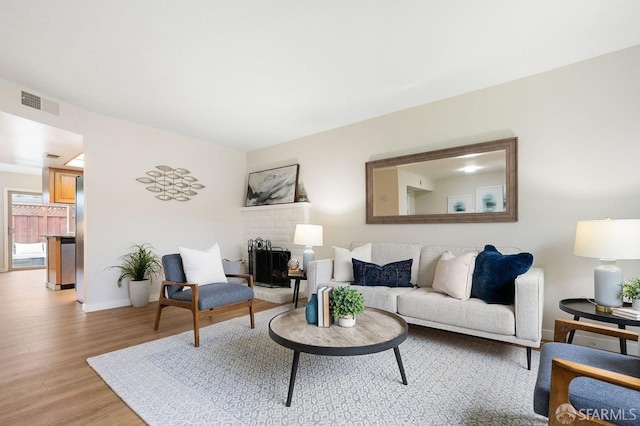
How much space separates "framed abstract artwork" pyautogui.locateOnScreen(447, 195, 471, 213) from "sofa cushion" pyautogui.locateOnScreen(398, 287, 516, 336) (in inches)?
38.4

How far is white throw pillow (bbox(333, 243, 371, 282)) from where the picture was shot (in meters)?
3.44

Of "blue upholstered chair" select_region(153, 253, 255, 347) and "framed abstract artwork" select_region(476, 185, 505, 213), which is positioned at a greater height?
"framed abstract artwork" select_region(476, 185, 505, 213)

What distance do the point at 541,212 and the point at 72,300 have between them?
19.9 feet

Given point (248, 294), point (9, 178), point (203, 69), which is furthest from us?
point (9, 178)

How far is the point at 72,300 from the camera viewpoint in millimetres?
4406

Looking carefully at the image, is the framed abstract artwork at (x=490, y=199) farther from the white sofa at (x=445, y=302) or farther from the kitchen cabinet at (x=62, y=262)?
the kitchen cabinet at (x=62, y=262)

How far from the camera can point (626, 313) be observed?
196cm

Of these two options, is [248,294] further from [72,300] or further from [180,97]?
[72,300]

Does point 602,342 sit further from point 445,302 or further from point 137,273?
point 137,273

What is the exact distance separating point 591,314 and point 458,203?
1522 mm

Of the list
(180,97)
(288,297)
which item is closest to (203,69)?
(180,97)

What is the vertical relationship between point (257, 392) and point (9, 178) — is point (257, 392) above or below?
below

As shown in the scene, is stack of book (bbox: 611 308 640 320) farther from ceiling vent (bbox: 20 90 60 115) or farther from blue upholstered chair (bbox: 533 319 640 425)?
ceiling vent (bbox: 20 90 60 115)

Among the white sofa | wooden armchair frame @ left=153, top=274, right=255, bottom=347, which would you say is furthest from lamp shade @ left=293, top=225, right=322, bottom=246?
wooden armchair frame @ left=153, top=274, right=255, bottom=347
